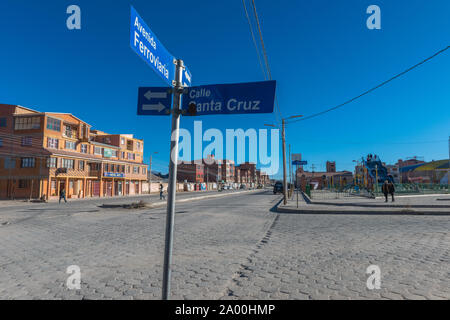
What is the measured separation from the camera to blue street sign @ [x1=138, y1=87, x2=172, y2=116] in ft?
9.50

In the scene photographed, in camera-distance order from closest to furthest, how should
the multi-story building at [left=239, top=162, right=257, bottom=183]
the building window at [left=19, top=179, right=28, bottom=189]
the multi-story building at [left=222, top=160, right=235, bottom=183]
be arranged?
the building window at [left=19, top=179, right=28, bottom=189] < the multi-story building at [left=222, top=160, right=235, bottom=183] < the multi-story building at [left=239, top=162, right=257, bottom=183]

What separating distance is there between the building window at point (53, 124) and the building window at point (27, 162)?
472 centimetres

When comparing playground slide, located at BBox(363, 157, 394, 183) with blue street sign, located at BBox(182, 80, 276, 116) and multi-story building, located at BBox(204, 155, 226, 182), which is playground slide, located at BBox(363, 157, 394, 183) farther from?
multi-story building, located at BBox(204, 155, 226, 182)

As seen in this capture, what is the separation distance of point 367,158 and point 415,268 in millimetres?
42165

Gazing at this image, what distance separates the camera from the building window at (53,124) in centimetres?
3428

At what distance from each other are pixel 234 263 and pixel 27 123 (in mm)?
39196

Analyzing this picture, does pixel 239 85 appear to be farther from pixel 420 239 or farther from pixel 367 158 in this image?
pixel 367 158

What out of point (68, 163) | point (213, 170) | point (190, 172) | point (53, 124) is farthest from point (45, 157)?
point (213, 170)

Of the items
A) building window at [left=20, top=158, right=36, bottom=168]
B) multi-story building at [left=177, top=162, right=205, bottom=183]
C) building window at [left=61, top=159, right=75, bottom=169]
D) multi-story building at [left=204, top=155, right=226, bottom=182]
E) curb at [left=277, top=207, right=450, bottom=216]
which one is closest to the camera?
curb at [left=277, top=207, right=450, bottom=216]

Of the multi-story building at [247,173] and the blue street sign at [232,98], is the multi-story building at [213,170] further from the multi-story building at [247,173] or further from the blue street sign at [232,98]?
the blue street sign at [232,98]

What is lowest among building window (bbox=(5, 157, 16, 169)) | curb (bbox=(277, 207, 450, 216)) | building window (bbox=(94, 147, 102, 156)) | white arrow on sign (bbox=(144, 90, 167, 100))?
curb (bbox=(277, 207, 450, 216))

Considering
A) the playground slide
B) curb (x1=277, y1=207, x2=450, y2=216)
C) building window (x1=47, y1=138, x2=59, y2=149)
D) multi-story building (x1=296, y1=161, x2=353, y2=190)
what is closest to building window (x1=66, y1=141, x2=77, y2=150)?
building window (x1=47, y1=138, x2=59, y2=149)
